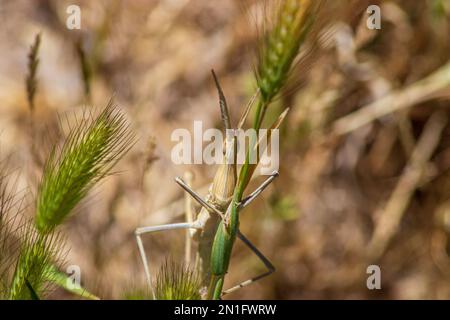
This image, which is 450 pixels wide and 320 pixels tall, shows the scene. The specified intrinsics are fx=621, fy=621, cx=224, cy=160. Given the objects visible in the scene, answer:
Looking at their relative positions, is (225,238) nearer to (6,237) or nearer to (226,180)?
(226,180)

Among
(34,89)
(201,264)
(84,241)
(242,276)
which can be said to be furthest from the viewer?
(84,241)

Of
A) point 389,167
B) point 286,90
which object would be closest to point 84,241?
point 389,167

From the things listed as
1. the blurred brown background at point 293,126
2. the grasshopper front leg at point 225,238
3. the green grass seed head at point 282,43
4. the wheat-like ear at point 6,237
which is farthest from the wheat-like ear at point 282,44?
the blurred brown background at point 293,126

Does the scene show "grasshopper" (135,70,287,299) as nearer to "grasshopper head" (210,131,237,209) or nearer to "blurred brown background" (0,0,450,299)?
"grasshopper head" (210,131,237,209)

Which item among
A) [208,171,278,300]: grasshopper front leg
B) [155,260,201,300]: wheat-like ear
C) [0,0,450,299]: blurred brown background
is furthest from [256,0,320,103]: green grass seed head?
[0,0,450,299]: blurred brown background

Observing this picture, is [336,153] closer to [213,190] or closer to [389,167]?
[389,167]
